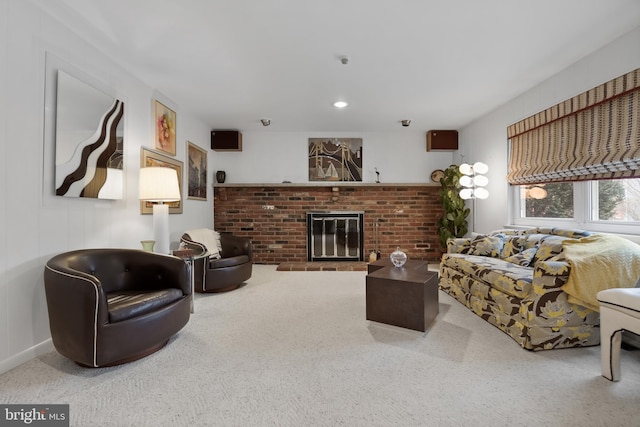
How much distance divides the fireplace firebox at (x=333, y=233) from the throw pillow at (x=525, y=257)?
281cm

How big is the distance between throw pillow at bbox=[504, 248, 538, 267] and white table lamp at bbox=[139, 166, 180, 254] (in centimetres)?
344

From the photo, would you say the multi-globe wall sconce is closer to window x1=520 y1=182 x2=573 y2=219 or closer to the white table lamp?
window x1=520 y1=182 x2=573 y2=219

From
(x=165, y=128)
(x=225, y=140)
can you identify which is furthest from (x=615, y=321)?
(x=225, y=140)

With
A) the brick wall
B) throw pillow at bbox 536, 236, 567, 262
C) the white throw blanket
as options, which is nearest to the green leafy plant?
the brick wall

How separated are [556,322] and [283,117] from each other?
162 inches

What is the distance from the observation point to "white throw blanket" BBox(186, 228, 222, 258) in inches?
150

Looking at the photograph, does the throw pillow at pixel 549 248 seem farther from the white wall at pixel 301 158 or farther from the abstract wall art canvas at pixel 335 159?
the abstract wall art canvas at pixel 335 159

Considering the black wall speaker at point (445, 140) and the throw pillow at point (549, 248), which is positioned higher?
the black wall speaker at point (445, 140)

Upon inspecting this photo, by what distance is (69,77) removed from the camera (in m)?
2.31

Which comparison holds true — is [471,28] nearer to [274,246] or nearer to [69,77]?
[69,77]

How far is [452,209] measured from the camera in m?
4.98

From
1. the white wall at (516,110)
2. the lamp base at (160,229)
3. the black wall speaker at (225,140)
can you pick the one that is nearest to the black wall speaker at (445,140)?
the white wall at (516,110)

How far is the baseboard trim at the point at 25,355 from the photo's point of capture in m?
1.87

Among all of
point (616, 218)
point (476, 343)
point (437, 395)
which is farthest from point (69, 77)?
point (616, 218)
